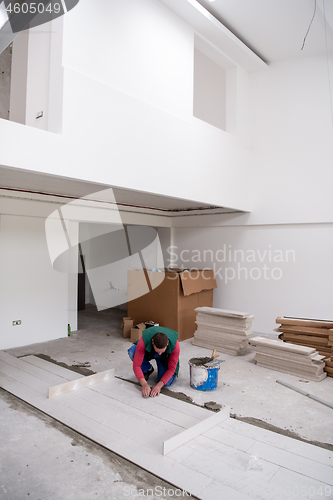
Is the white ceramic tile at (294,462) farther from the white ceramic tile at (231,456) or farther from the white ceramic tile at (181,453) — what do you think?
the white ceramic tile at (181,453)

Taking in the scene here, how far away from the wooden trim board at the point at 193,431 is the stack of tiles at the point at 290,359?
140 centimetres

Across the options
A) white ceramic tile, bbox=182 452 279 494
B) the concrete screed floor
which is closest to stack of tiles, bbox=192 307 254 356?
the concrete screed floor

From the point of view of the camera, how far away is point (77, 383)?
3201 mm

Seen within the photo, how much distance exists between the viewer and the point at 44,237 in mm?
4859

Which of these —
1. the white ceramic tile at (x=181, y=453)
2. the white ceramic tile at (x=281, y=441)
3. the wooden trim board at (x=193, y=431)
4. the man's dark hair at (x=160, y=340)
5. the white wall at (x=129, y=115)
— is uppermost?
the white wall at (x=129, y=115)

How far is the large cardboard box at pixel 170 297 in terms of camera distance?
5.05 meters

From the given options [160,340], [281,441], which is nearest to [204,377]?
[160,340]

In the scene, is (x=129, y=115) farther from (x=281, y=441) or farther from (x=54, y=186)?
(x=281, y=441)

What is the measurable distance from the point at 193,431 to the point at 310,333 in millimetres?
2383

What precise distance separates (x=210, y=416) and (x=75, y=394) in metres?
1.25

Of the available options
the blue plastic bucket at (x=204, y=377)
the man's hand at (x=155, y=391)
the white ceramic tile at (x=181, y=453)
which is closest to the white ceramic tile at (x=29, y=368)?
the man's hand at (x=155, y=391)

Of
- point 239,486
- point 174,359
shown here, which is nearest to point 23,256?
point 174,359

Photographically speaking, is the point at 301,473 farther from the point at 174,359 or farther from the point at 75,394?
the point at 75,394

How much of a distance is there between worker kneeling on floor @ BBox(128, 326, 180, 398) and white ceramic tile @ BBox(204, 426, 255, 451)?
0.73 metres
